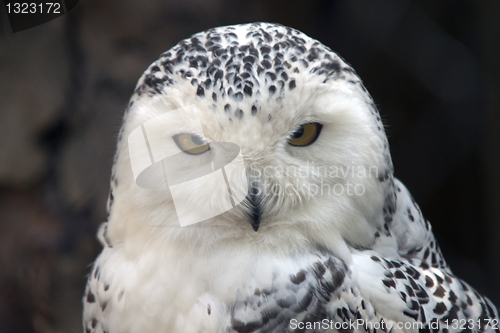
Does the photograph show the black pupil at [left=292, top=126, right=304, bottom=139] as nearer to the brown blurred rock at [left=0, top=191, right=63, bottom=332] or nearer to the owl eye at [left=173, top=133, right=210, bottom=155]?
the owl eye at [left=173, top=133, right=210, bottom=155]

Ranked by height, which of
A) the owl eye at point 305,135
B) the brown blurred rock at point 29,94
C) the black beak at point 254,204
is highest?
the owl eye at point 305,135

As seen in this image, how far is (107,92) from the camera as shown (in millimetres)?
1444

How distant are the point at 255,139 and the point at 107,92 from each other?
87 cm

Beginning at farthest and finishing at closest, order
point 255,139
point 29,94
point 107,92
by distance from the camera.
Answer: point 107,92
point 29,94
point 255,139

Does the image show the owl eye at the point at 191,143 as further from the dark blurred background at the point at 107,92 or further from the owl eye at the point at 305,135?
the dark blurred background at the point at 107,92

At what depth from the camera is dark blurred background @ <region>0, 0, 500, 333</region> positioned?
134 cm

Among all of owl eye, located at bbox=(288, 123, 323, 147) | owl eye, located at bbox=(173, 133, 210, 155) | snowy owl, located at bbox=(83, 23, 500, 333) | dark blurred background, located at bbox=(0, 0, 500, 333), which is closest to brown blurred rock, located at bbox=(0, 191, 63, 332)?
dark blurred background, located at bbox=(0, 0, 500, 333)

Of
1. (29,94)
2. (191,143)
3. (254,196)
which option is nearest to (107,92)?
(29,94)

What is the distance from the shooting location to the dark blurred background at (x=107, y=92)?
4.40ft

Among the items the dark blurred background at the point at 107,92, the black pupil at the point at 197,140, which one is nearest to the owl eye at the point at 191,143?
the black pupil at the point at 197,140

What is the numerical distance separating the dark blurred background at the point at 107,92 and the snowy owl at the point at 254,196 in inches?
15.6

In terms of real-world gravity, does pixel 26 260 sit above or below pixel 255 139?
below

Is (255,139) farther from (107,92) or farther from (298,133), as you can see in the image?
(107,92)

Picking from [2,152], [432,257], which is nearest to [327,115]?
[432,257]
